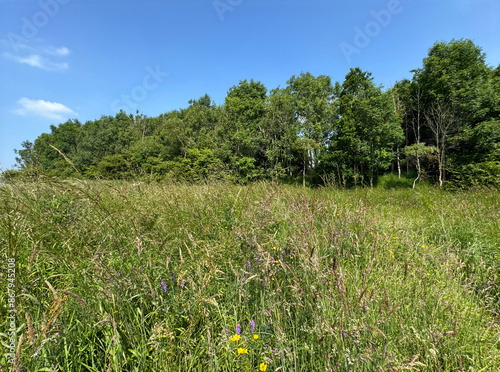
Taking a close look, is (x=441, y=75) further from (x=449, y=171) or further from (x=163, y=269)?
(x=163, y=269)

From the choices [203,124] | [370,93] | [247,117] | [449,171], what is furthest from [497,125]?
[203,124]

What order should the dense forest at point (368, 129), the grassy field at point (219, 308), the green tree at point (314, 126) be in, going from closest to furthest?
the grassy field at point (219, 308) → the dense forest at point (368, 129) → the green tree at point (314, 126)

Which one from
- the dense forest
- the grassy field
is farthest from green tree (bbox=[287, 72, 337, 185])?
the grassy field

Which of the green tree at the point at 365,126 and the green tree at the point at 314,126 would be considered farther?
the green tree at the point at 314,126

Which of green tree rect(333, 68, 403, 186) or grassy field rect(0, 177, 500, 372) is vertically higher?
green tree rect(333, 68, 403, 186)

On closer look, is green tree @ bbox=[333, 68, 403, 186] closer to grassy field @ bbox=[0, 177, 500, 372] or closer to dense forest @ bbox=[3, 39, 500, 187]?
dense forest @ bbox=[3, 39, 500, 187]

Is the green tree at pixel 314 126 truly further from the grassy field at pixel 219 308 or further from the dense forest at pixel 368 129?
the grassy field at pixel 219 308

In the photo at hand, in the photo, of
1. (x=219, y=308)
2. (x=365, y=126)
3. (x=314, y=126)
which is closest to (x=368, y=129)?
(x=365, y=126)

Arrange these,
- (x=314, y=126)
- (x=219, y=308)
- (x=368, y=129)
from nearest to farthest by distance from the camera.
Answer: (x=219, y=308) < (x=368, y=129) < (x=314, y=126)

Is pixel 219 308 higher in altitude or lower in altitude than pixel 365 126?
lower

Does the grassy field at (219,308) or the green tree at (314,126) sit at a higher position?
the green tree at (314,126)

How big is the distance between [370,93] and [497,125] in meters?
9.65

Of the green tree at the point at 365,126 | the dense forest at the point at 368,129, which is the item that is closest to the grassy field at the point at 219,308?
the dense forest at the point at 368,129

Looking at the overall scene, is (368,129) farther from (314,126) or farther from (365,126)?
(314,126)
